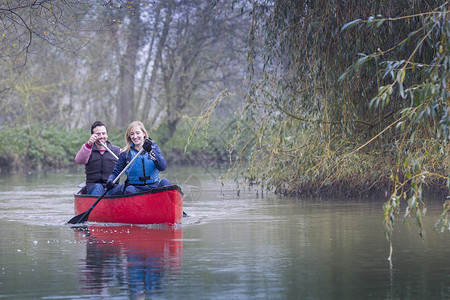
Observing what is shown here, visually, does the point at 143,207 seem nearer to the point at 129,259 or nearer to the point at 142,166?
the point at 142,166

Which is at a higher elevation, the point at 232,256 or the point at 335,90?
the point at 335,90

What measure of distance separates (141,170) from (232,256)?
3594mm

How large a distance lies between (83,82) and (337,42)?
24688 millimetres

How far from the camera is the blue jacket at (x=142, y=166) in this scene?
38.2 feet

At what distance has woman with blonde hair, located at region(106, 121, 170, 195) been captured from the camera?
11.7 m

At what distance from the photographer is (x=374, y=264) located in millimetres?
7898

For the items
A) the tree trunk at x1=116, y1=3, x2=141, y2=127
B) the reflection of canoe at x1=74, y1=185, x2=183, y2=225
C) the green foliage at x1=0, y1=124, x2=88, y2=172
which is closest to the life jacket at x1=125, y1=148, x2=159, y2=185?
the reflection of canoe at x1=74, y1=185, x2=183, y2=225

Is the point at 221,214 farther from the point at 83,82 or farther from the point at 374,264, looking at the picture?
the point at 83,82

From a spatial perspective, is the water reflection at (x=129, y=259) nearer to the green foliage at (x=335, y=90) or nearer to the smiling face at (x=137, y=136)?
the smiling face at (x=137, y=136)

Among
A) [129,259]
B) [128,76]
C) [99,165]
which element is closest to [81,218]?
[99,165]

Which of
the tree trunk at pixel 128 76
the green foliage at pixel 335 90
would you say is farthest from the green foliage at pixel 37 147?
the green foliage at pixel 335 90

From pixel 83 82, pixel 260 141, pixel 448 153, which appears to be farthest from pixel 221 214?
pixel 83 82

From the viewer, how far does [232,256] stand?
28.1 ft

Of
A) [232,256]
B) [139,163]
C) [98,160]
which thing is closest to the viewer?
[232,256]
